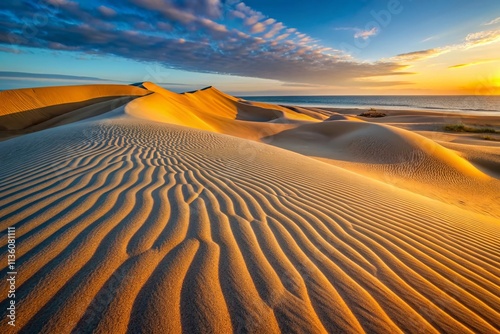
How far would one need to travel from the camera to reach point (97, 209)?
2465 millimetres

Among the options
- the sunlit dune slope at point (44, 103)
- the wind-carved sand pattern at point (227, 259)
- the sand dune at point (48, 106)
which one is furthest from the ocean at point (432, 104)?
the sunlit dune slope at point (44, 103)

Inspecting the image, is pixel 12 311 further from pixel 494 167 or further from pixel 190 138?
pixel 494 167

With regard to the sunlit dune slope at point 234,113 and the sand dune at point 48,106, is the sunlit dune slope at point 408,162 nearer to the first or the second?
the sunlit dune slope at point 234,113

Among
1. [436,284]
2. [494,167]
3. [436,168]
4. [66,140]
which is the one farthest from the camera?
[494,167]

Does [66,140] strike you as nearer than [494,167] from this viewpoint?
Yes

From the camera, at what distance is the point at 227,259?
6.20 ft

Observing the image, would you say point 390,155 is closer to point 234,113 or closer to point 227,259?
point 227,259

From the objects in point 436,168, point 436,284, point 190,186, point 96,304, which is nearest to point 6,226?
point 96,304

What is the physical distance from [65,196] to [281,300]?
260 centimetres

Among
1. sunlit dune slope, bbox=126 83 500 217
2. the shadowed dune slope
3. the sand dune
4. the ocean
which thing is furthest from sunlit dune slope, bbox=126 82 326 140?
the ocean

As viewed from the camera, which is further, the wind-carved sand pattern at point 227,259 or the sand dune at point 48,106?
the sand dune at point 48,106

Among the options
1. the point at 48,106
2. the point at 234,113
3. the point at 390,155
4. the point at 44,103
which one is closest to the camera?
the point at 390,155

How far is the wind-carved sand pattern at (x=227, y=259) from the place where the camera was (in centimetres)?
141

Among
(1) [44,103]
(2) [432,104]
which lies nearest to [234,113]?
(1) [44,103]
